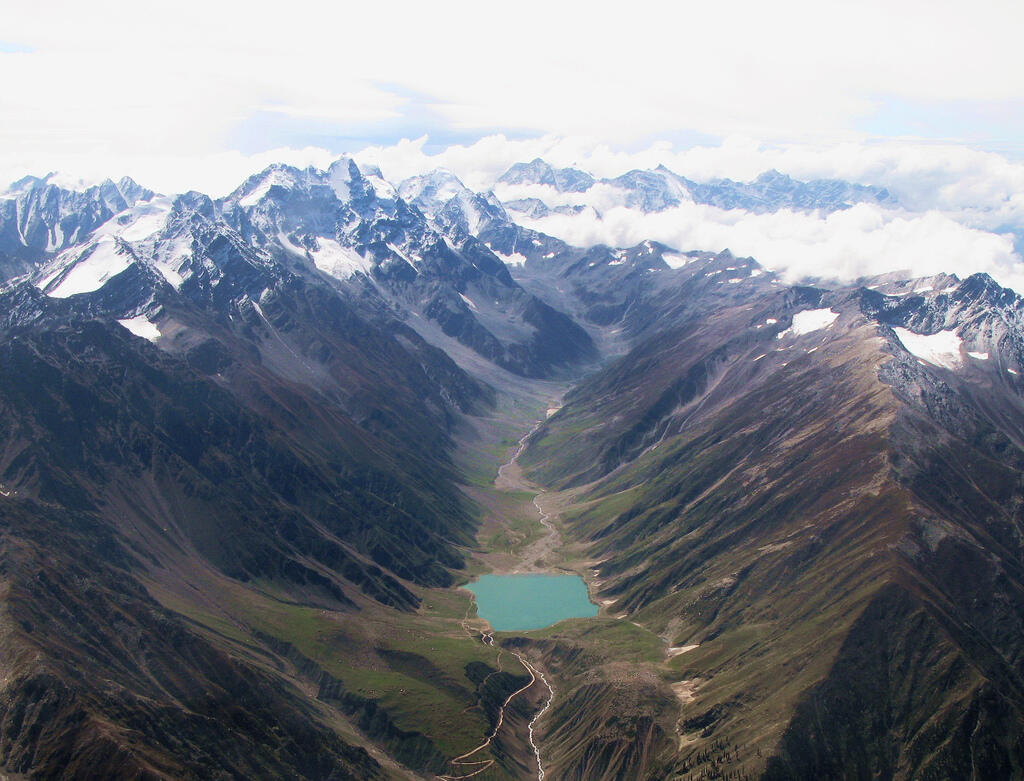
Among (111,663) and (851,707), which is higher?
(111,663)

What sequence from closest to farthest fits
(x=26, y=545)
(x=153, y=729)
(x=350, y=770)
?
1. (x=153, y=729)
2. (x=350, y=770)
3. (x=26, y=545)

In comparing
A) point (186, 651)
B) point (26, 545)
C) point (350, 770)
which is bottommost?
point (350, 770)

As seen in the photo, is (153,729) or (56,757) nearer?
(56,757)

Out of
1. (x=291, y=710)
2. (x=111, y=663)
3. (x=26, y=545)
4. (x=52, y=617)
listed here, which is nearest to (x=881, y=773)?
(x=291, y=710)

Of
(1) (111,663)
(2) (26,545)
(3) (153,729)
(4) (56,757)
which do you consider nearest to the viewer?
(4) (56,757)

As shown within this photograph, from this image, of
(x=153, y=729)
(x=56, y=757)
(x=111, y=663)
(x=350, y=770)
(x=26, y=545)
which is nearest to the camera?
(x=56, y=757)

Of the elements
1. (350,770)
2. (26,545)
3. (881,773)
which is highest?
(26,545)

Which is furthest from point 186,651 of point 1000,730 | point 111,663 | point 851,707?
point 1000,730

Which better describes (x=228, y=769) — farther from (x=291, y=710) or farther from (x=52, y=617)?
(x=52, y=617)

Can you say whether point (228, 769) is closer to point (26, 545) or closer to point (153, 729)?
point (153, 729)
